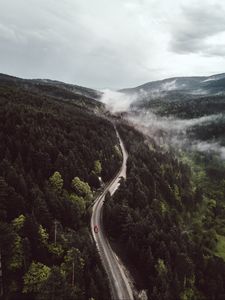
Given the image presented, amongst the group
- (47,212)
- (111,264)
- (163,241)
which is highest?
(47,212)

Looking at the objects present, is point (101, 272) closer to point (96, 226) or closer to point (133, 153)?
point (96, 226)

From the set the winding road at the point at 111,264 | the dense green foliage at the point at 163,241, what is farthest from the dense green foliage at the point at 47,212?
the dense green foliage at the point at 163,241

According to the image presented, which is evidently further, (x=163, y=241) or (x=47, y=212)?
(x=163, y=241)

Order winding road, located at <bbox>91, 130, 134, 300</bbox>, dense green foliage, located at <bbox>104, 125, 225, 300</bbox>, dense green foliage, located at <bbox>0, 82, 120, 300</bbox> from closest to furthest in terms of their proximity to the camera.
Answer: dense green foliage, located at <bbox>0, 82, 120, 300</bbox>, winding road, located at <bbox>91, 130, 134, 300</bbox>, dense green foliage, located at <bbox>104, 125, 225, 300</bbox>

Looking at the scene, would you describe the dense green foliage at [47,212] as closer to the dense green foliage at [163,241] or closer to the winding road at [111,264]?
the winding road at [111,264]

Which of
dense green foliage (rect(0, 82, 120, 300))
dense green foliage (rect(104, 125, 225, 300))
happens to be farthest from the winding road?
dense green foliage (rect(0, 82, 120, 300))

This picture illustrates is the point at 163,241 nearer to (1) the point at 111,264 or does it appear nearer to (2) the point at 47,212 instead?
(1) the point at 111,264

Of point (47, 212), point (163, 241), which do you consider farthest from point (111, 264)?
point (47, 212)

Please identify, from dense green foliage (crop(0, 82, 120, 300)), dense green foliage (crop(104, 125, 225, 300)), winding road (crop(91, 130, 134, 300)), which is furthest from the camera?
dense green foliage (crop(104, 125, 225, 300))

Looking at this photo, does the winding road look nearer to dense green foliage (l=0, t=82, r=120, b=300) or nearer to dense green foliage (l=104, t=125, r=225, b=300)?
dense green foliage (l=104, t=125, r=225, b=300)

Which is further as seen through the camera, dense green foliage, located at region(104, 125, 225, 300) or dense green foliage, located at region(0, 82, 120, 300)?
dense green foliage, located at region(104, 125, 225, 300)
